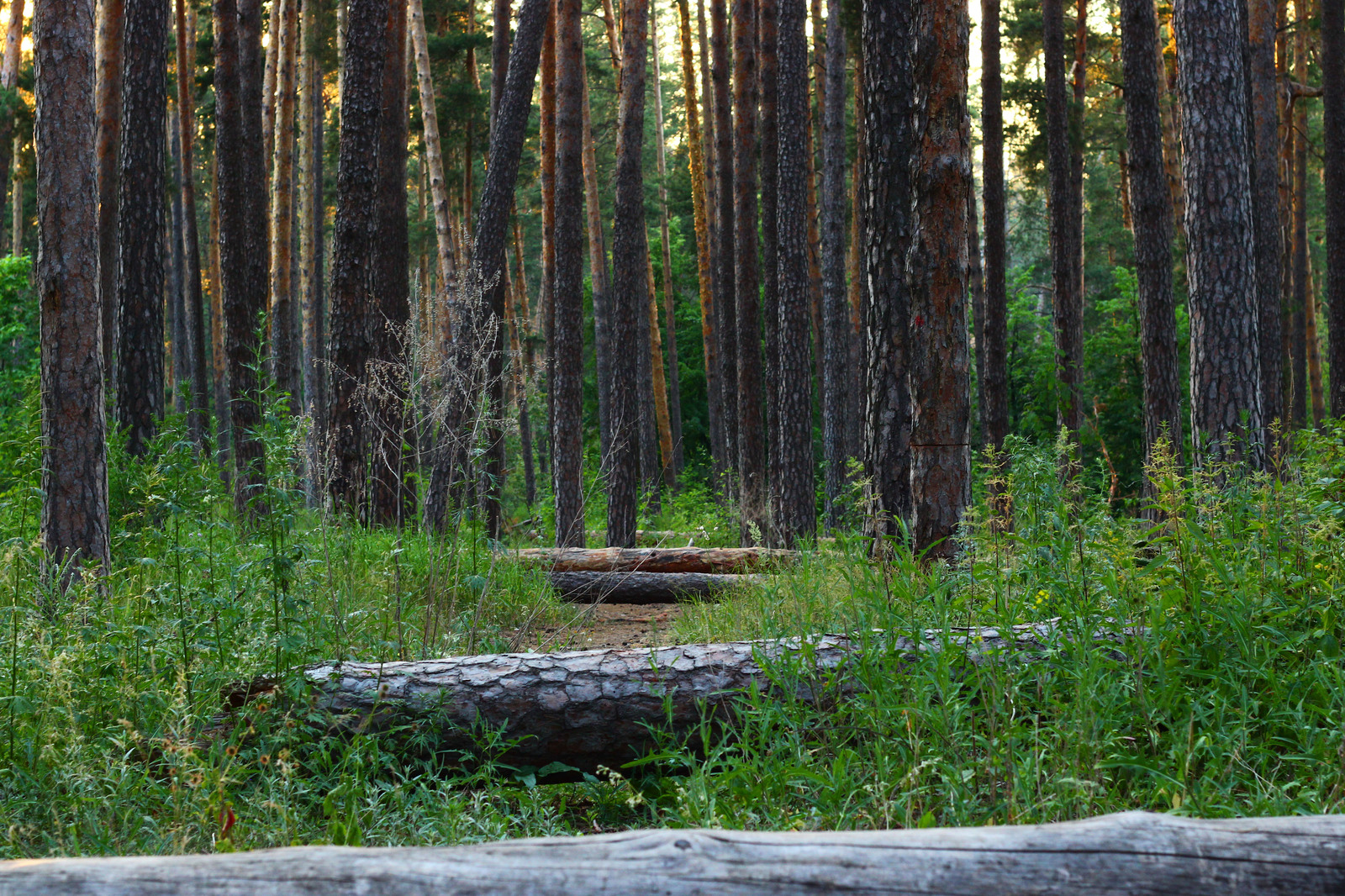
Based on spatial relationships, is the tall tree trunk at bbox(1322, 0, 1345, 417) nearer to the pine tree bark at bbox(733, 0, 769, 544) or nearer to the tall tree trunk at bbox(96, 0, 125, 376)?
the pine tree bark at bbox(733, 0, 769, 544)

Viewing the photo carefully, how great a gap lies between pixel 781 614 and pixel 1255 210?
1130 centimetres

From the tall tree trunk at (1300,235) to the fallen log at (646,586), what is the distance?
14896 mm

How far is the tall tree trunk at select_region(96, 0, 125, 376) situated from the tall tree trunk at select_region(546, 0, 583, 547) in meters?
4.04

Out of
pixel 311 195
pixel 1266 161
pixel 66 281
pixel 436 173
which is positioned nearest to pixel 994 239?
pixel 1266 161

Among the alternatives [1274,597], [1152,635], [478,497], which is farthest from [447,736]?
[1274,597]

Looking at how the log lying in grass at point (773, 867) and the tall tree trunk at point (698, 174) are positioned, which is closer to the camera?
the log lying in grass at point (773, 867)

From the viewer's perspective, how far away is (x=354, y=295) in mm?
8617

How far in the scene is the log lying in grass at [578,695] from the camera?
11.2 feet

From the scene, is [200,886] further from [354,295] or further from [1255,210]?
[1255,210]

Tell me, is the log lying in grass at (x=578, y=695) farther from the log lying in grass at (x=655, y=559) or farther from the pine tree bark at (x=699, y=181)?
the pine tree bark at (x=699, y=181)

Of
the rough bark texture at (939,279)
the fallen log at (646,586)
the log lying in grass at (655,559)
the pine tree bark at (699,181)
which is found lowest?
the fallen log at (646,586)

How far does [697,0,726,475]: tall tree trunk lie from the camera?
18672mm

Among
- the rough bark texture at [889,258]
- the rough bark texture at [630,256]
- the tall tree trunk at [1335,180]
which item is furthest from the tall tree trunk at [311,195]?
the tall tree trunk at [1335,180]

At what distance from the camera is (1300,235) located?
19328 millimetres
